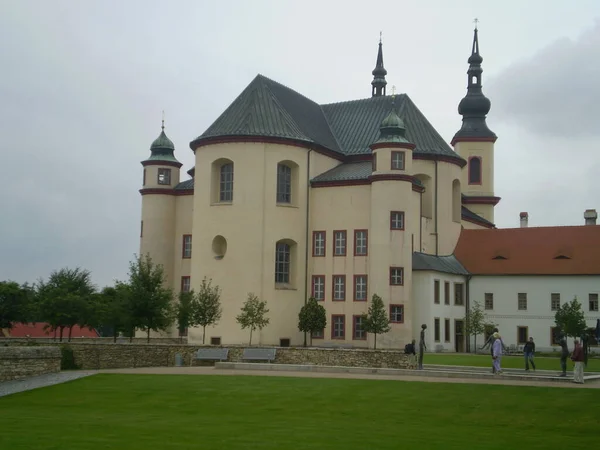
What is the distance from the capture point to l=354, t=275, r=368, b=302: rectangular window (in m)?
55.7

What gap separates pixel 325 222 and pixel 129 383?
29.3 meters

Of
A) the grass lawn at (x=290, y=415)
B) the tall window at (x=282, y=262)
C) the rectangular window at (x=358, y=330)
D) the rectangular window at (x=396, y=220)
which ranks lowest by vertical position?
the grass lawn at (x=290, y=415)

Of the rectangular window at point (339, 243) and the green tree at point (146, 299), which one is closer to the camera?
the green tree at point (146, 299)

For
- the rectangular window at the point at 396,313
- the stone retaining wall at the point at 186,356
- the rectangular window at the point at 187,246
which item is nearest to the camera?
the stone retaining wall at the point at 186,356

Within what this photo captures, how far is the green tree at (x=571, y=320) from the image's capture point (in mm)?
57219

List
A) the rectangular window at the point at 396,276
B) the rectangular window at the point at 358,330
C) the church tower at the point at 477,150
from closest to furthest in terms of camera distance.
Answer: the rectangular window at the point at 396,276 < the rectangular window at the point at 358,330 < the church tower at the point at 477,150

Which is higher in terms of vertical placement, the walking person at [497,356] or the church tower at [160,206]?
the church tower at [160,206]

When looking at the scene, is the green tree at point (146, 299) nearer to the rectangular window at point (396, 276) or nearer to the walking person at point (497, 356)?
the rectangular window at point (396, 276)

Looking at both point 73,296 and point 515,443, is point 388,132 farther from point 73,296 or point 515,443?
point 515,443

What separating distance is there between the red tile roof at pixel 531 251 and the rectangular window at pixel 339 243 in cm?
1234

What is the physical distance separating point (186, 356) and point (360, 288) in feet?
56.8

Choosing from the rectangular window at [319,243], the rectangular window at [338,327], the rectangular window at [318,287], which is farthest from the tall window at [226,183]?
the rectangular window at [338,327]

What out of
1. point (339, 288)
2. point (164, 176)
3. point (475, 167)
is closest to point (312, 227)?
point (339, 288)

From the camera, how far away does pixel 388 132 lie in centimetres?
5628
